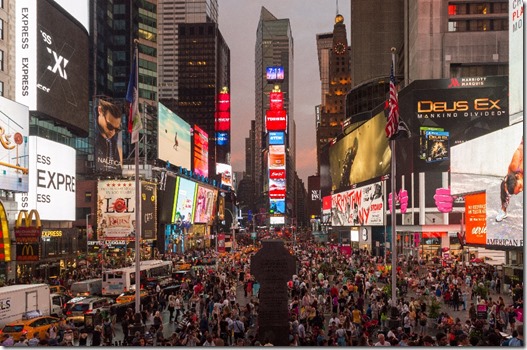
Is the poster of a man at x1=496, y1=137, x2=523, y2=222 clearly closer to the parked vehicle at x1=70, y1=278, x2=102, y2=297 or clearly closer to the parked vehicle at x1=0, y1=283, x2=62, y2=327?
the parked vehicle at x1=70, y1=278, x2=102, y2=297

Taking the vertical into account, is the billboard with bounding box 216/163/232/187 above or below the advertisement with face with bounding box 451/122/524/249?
above

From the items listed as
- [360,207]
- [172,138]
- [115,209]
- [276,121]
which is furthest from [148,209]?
[276,121]

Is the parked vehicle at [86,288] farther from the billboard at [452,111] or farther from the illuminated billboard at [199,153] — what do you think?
the illuminated billboard at [199,153]

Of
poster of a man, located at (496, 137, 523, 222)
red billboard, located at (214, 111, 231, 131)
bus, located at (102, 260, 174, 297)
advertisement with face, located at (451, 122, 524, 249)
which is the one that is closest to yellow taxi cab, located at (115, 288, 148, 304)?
Answer: bus, located at (102, 260, 174, 297)

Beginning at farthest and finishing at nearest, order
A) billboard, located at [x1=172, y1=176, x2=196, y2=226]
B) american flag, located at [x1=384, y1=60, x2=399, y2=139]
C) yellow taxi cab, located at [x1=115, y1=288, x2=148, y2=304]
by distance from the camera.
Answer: billboard, located at [x1=172, y1=176, x2=196, y2=226]
yellow taxi cab, located at [x1=115, y1=288, x2=148, y2=304]
american flag, located at [x1=384, y1=60, x2=399, y2=139]

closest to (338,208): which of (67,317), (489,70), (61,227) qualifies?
(489,70)

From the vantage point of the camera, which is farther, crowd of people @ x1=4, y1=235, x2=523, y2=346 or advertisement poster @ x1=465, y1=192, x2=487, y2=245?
advertisement poster @ x1=465, y1=192, x2=487, y2=245

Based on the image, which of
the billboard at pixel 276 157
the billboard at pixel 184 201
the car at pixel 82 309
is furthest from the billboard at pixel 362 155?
the billboard at pixel 276 157
